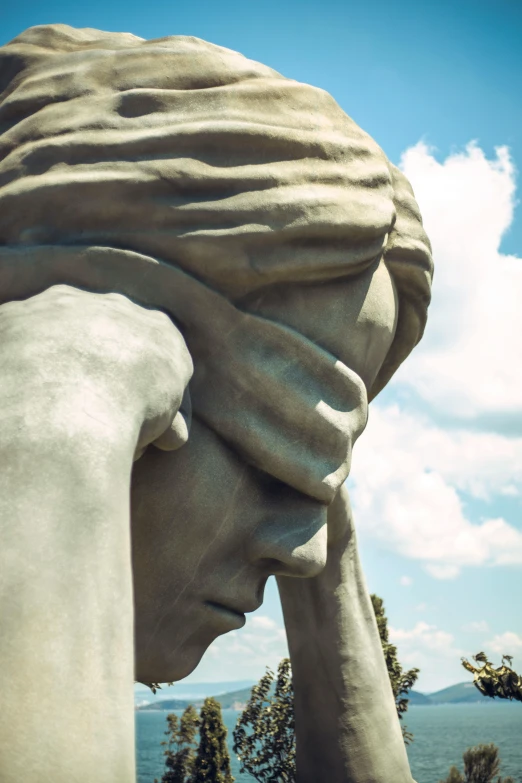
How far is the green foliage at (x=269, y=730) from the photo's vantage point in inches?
486

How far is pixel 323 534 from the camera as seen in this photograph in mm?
3301

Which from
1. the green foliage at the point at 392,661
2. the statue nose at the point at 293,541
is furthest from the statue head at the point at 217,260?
the green foliage at the point at 392,661

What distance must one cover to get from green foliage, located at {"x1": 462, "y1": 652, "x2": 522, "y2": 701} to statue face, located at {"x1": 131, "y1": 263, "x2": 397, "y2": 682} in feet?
7.63

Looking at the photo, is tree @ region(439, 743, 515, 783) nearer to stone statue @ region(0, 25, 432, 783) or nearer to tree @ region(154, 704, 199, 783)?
tree @ region(154, 704, 199, 783)

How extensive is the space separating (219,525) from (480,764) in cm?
1495

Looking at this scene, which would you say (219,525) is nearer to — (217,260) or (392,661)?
(217,260)

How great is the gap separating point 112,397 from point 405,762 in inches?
103

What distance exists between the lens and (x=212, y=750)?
1575cm

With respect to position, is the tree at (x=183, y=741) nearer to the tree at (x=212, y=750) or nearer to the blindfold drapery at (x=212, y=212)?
the tree at (x=212, y=750)

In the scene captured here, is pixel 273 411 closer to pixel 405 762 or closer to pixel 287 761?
pixel 405 762

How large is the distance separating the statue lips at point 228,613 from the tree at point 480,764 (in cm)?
1411

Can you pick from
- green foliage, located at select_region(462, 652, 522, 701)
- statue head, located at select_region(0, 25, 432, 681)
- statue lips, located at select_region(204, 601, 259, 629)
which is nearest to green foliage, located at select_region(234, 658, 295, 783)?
green foliage, located at select_region(462, 652, 522, 701)

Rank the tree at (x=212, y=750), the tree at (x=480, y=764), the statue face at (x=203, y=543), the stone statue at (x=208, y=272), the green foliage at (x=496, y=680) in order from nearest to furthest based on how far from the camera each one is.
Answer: the stone statue at (x=208, y=272)
the statue face at (x=203, y=543)
the green foliage at (x=496, y=680)
the tree at (x=212, y=750)
the tree at (x=480, y=764)

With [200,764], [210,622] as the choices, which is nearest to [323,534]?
[210,622]
